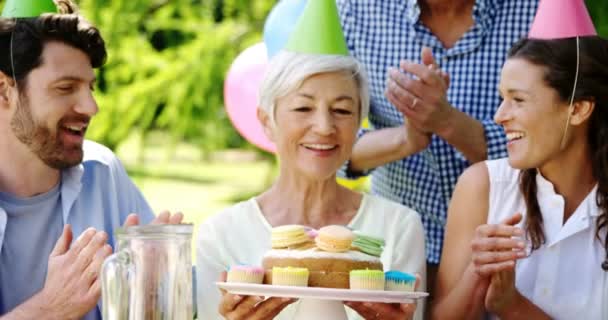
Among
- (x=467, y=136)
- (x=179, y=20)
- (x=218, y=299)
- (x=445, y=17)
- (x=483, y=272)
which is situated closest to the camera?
(x=483, y=272)

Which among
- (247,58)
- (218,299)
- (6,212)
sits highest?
(247,58)

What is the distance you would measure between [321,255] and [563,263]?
0.82 meters

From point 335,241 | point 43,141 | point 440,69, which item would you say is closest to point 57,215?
point 43,141

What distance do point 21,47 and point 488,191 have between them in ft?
4.56

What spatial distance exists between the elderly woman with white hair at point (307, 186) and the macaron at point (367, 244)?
346mm

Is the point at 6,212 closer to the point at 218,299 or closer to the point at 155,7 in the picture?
the point at 218,299

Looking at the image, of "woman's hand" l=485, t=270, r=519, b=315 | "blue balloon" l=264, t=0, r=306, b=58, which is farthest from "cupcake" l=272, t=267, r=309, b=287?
"blue balloon" l=264, t=0, r=306, b=58

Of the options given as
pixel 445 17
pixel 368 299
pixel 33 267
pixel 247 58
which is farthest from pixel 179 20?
pixel 368 299

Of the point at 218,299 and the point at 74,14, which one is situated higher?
the point at 74,14

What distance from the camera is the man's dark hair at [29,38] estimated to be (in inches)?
118

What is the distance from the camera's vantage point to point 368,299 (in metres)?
2.35

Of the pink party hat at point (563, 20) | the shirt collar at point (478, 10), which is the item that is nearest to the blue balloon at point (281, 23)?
the shirt collar at point (478, 10)

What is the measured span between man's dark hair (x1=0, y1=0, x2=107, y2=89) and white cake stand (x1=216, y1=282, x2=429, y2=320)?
1.02m

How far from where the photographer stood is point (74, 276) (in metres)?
2.58
